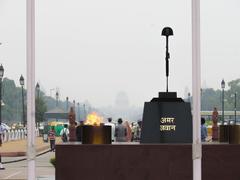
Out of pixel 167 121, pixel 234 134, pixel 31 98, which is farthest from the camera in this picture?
pixel 167 121

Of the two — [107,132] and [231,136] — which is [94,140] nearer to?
[107,132]

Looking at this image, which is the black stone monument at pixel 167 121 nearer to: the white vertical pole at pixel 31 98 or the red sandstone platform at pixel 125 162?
the red sandstone platform at pixel 125 162

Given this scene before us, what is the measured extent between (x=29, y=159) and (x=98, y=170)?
12.2 feet

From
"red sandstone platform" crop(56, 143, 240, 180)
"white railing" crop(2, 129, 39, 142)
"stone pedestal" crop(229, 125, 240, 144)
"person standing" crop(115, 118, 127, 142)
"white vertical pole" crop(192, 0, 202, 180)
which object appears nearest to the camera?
"white vertical pole" crop(192, 0, 202, 180)

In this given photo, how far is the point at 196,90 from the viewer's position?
9336mm

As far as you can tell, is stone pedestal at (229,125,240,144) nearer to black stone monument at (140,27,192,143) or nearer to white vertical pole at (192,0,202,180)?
black stone monument at (140,27,192,143)

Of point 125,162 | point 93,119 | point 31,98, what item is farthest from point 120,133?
point 31,98

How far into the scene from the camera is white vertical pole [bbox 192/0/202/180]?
916 centimetres

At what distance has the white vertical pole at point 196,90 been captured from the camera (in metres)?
9.16

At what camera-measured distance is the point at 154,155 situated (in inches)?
503

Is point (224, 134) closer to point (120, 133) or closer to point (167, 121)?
point (167, 121)

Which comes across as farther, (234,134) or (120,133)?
(120,133)

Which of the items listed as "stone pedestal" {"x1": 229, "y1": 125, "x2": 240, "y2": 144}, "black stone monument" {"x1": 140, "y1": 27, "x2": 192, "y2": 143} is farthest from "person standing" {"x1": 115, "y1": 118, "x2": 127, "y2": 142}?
"stone pedestal" {"x1": 229, "y1": 125, "x2": 240, "y2": 144}

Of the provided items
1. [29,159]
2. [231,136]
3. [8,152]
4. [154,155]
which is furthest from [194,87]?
[8,152]
